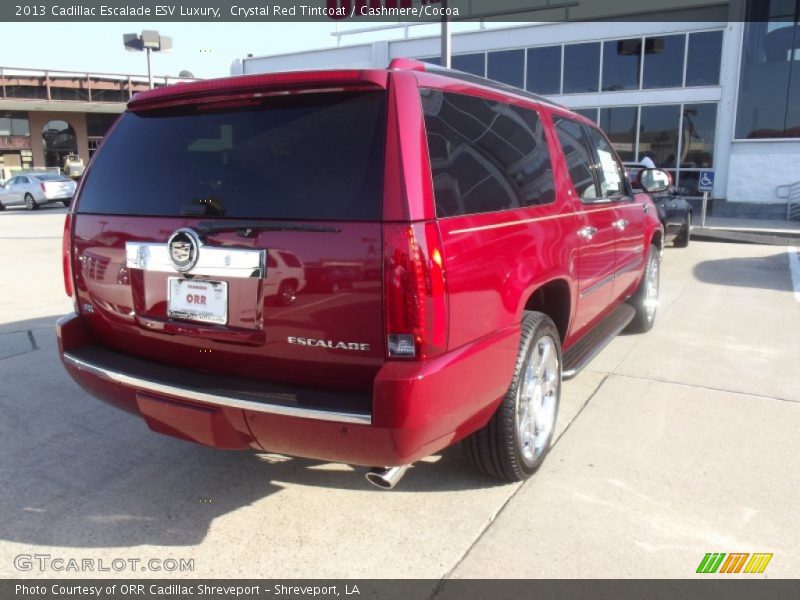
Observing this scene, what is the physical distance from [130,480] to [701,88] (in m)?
17.4

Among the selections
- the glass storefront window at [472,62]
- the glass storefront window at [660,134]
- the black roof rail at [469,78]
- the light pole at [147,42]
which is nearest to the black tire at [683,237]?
the glass storefront window at [660,134]

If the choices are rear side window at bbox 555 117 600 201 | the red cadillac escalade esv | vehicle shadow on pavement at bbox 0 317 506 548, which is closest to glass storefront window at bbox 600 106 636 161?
rear side window at bbox 555 117 600 201

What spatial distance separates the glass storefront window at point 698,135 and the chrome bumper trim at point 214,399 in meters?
17.4

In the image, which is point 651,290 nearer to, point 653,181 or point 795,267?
point 653,181

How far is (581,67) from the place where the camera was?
18.3 m

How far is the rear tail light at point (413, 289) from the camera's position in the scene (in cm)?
227

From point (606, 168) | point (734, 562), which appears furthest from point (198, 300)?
point (606, 168)

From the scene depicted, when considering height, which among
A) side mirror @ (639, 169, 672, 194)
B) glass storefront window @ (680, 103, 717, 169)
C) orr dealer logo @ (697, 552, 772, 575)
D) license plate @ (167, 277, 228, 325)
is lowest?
orr dealer logo @ (697, 552, 772, 575)

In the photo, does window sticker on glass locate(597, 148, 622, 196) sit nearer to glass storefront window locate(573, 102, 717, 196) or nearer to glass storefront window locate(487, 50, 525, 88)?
glass storefront window locate(573, 102, 717, 196)

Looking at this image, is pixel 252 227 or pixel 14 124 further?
pixel 14 124

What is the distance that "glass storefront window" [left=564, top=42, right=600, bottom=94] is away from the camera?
18.1 meters

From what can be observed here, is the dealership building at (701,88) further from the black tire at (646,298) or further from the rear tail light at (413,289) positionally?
the rear tail light at (413,289)

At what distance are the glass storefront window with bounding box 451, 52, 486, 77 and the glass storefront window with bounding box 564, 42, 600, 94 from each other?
2.55 meters
